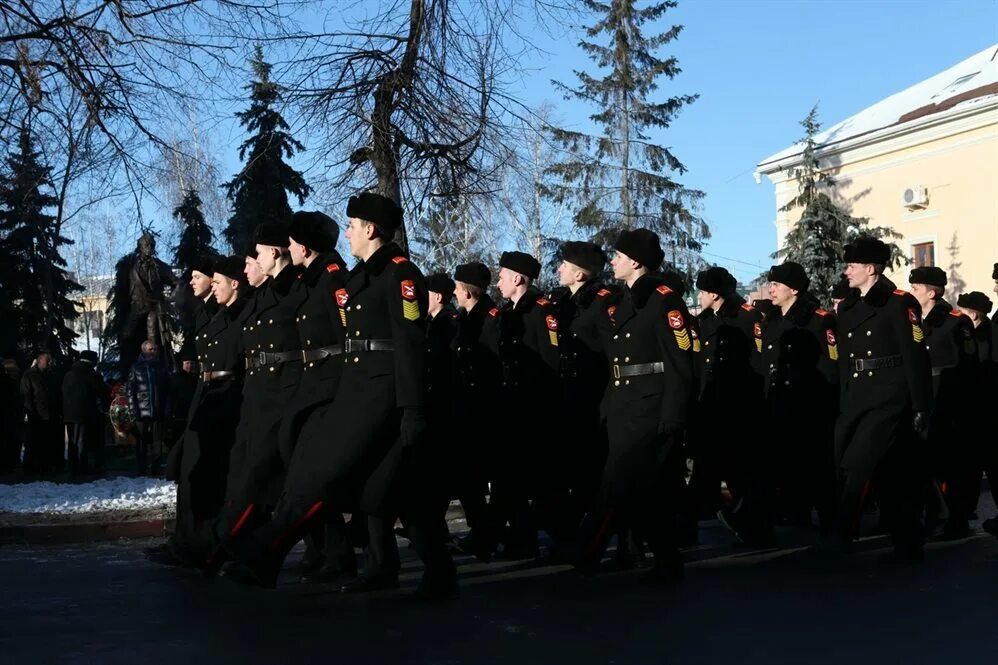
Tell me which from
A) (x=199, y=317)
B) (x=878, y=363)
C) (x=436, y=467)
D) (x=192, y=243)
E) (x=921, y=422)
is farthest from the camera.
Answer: (x=192, y=243)

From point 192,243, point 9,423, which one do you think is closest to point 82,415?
point 9,423

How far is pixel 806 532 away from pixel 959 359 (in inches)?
72.5

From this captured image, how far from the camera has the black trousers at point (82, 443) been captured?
17.6m

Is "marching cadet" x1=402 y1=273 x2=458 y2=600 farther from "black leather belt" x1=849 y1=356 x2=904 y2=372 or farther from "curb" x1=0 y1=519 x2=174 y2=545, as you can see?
"curb" x1=0 y1=519 x2=174 y2=545

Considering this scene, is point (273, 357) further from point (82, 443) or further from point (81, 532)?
point (82, 443)

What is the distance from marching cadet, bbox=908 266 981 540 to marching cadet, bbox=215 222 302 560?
518 cm

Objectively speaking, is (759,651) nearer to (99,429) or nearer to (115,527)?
(115,527)

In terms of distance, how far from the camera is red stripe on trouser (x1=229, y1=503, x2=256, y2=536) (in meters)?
7.41

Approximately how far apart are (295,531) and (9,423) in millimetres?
13755

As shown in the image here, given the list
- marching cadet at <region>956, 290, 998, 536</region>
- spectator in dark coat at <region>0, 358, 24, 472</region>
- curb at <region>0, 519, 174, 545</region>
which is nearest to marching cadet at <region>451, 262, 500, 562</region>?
curb at <region>0, 519, 174, 545</region>

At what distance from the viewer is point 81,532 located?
36.0 feet

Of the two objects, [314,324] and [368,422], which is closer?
[368,422]

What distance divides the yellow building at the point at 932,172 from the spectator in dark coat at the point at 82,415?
25.8 metres

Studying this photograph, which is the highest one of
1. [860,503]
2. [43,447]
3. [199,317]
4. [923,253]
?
[923,253]
